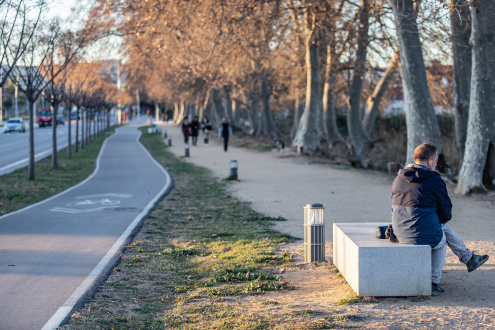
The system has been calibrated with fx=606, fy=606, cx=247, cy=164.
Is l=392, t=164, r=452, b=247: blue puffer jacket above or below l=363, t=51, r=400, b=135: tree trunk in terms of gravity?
below

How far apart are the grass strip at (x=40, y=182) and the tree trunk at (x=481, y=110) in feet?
35.0

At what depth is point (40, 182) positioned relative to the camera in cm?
2009

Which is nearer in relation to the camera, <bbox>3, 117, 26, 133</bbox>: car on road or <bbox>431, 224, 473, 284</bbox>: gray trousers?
<bbox>431, 224, 473, 284</bbox>: gray trousers

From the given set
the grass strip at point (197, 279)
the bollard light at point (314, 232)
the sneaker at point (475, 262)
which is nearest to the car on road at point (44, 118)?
the grass strip at point (197, 279)

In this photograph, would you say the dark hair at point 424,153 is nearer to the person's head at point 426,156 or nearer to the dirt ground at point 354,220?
the person's head at point 426,156

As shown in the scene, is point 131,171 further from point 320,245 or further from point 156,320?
point 156,320

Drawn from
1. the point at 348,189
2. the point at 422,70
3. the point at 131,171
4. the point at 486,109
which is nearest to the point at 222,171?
the point at 131,171

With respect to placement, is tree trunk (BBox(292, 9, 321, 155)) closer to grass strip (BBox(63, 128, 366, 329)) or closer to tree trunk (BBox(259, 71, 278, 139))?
tree trunk (BBox(259, 71, 278, 139))

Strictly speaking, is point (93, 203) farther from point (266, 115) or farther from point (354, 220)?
point (266, 115)

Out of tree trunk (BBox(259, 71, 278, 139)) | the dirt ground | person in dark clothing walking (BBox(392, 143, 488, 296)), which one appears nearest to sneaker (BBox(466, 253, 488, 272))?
the dirt ground

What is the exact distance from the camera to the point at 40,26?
2042 cm

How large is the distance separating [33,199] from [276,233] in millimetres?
8220

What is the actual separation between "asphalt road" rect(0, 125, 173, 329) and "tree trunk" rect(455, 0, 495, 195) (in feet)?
25.1

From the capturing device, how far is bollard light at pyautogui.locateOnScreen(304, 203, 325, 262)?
7.68m
